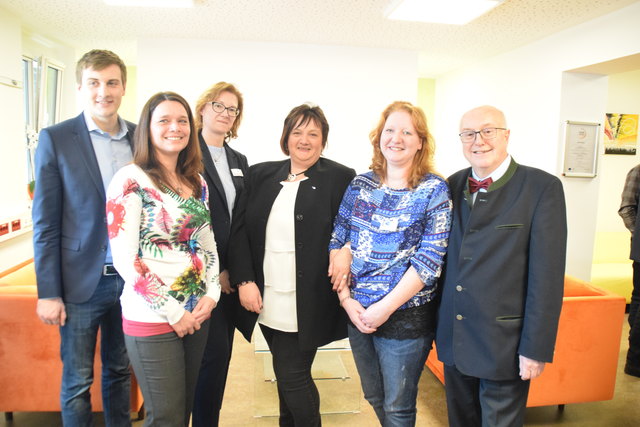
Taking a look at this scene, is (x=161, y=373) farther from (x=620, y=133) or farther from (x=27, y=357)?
(x=620, y=133)

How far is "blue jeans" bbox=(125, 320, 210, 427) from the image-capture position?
1503 mm

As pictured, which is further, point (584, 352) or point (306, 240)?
point (584, 352)

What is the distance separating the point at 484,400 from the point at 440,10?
3.31 meters

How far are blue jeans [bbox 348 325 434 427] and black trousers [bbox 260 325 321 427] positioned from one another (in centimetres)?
24

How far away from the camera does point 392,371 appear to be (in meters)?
1.70

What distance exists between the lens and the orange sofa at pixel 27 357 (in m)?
2.32

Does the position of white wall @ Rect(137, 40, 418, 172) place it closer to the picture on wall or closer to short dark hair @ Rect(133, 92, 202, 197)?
the picture on wall

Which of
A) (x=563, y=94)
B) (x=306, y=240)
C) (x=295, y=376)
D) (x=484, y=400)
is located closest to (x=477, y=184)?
(x=306, y=240)

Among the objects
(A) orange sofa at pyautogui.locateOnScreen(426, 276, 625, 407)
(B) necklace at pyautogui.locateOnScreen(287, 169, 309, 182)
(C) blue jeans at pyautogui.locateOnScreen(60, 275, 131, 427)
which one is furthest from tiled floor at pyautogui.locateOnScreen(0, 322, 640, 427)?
(B) necklace at pyautogui.locateOnScreen(287, 169, 309, 182)


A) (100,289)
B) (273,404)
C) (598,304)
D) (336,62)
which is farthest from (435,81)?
(100,289)

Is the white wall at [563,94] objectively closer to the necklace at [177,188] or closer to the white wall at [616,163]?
the white wall at [616,163]

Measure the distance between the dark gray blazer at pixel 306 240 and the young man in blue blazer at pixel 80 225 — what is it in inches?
20.3

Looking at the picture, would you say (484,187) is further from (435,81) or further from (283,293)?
(435,81)

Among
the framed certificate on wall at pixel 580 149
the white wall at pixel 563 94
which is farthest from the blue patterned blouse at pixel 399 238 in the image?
the framed certificate on wall at pixel 580 149
